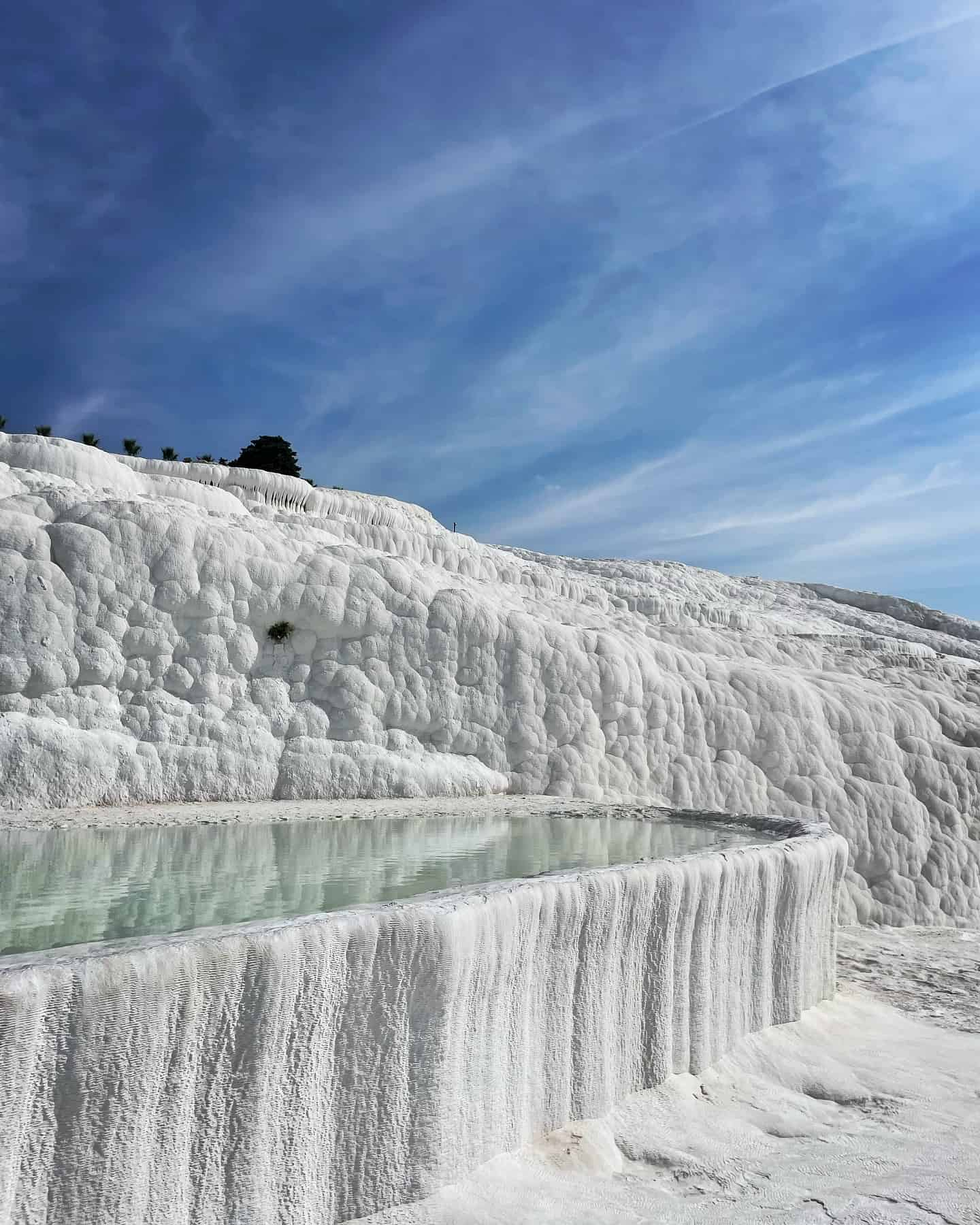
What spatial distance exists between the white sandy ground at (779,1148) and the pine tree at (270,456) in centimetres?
3089

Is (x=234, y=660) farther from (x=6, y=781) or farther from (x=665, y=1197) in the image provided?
(x=665, y=1197)

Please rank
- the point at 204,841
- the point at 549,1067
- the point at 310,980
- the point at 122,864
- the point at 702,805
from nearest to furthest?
the point at 310,980 < the point at 549,1067 < the point at 122,864 < the point at 204,841 < the point at 702,805

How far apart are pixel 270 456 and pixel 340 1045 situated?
33.2 metres

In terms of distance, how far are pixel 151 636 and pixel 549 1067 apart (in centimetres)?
723

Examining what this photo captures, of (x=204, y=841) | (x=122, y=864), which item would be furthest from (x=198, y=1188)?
(x=204, y=841)

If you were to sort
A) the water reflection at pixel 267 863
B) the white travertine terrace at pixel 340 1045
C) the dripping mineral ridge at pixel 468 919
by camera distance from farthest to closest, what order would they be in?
the water reflection at pixel 267 863 < the dripping mineral ridge at pixel 468 919 < the white travertine terrace at pixel 340 1045

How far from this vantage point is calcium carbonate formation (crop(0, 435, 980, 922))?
999 centimetres

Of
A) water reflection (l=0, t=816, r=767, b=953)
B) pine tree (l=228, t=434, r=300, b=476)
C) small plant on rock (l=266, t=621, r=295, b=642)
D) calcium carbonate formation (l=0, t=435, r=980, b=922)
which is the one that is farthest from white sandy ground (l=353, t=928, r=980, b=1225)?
pine tree (l=228, t=434, r=300, b=476)

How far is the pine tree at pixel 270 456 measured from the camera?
35250 mm

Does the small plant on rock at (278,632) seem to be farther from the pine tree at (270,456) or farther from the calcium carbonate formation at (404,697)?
the pine tree at (270,456)

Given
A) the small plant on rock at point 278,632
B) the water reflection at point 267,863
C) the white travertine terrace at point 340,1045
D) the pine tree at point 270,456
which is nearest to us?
the white travertine terrace at point 340,1045

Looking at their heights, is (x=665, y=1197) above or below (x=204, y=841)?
below

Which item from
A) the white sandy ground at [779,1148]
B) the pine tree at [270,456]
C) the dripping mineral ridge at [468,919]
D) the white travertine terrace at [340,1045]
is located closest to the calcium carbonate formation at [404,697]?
the dripping mineral ridge at [468,919]

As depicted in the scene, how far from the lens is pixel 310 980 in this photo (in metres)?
3.70
